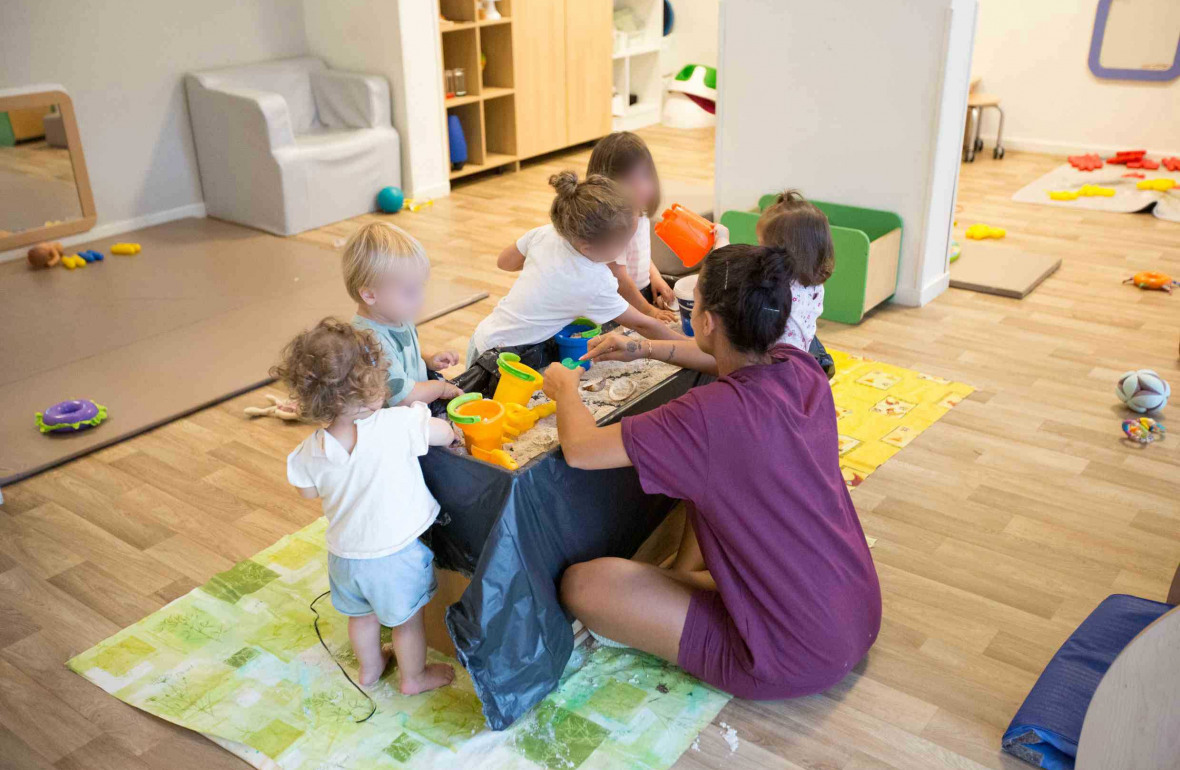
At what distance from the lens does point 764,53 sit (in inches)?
145

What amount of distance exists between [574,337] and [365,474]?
66cm

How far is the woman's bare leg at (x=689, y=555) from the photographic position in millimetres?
2002

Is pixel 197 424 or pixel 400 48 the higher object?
pixel 400 48

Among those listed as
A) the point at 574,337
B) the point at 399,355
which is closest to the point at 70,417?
the point at 399,355

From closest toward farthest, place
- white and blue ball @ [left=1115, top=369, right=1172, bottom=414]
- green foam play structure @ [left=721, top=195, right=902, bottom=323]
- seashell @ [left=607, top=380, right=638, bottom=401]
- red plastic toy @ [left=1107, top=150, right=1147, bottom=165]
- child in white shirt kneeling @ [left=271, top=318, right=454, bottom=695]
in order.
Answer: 1. child in white shirt kneeling @ [left=271, top=318, right=454, bottom=695]
2. seashell @ [left=607, top=380, right=638, bottom=401]
3. white and blue ball @ [left=1115, top=369, right=1172, bottom=414]
4. green foam play structure @ [left=721, top=195, right=902, bottom=323]
5. red plastic toy @ [left=1107, top=150, right=1147, bottom=165]

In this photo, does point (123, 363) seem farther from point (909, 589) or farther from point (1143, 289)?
point (1143, 289)

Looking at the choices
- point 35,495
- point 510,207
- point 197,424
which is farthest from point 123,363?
point 510,207

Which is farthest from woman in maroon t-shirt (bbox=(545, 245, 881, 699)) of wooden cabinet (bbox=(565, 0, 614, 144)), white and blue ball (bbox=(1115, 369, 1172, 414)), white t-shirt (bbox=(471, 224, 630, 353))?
wooden cabinet (bbox=(565, 0, 614, 144))

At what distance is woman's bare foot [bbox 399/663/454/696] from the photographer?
71.4 inches

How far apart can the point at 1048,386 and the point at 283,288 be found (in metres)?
2.73

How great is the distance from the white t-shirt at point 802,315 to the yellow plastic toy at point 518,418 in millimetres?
575

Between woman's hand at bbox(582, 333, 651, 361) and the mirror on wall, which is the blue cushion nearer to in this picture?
woman's hand at bbox(582, 333, 651, 361)

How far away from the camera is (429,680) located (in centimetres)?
183

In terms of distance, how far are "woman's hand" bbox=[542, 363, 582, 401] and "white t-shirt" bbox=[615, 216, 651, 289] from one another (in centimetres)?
75
